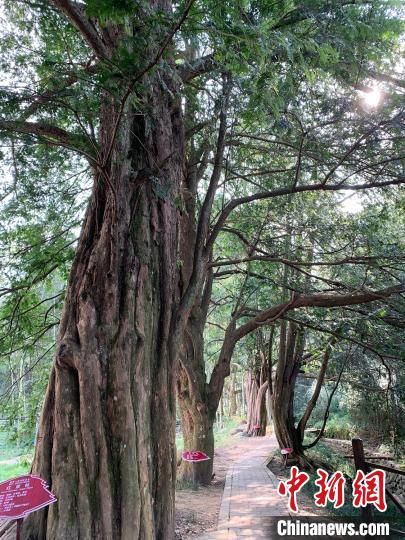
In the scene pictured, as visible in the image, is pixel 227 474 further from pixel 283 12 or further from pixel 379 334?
pixel 283 12

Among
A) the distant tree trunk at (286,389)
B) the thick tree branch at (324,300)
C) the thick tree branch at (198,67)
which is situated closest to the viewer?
the thick tree branch at (198,67)

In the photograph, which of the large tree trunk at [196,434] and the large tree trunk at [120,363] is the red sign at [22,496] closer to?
the large tree trunk at [120,363]

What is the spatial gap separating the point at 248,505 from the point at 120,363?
447 cm

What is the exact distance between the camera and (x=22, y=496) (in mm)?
2658

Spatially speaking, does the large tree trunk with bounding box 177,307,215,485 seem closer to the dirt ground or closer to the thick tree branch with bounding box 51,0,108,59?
the dirt ground

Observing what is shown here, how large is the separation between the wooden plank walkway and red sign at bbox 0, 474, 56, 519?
287 centimetres

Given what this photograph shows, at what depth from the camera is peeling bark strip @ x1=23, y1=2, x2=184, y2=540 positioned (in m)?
2.97

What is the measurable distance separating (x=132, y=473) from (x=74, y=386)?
2.42 ft

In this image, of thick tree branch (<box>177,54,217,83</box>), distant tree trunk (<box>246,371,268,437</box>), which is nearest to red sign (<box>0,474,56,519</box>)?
thick tree branch (<box>177,54,217,83</box>)

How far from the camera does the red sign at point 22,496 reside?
255 centimetres

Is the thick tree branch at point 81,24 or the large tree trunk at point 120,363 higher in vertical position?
the thick tree branch at point 81,24

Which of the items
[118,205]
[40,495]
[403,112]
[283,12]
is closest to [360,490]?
[40,495]

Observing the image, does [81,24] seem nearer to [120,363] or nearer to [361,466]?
[120,363]

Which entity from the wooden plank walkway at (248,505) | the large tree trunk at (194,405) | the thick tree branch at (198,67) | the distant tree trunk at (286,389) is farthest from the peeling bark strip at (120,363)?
the distant tree trunk at (286,389)
